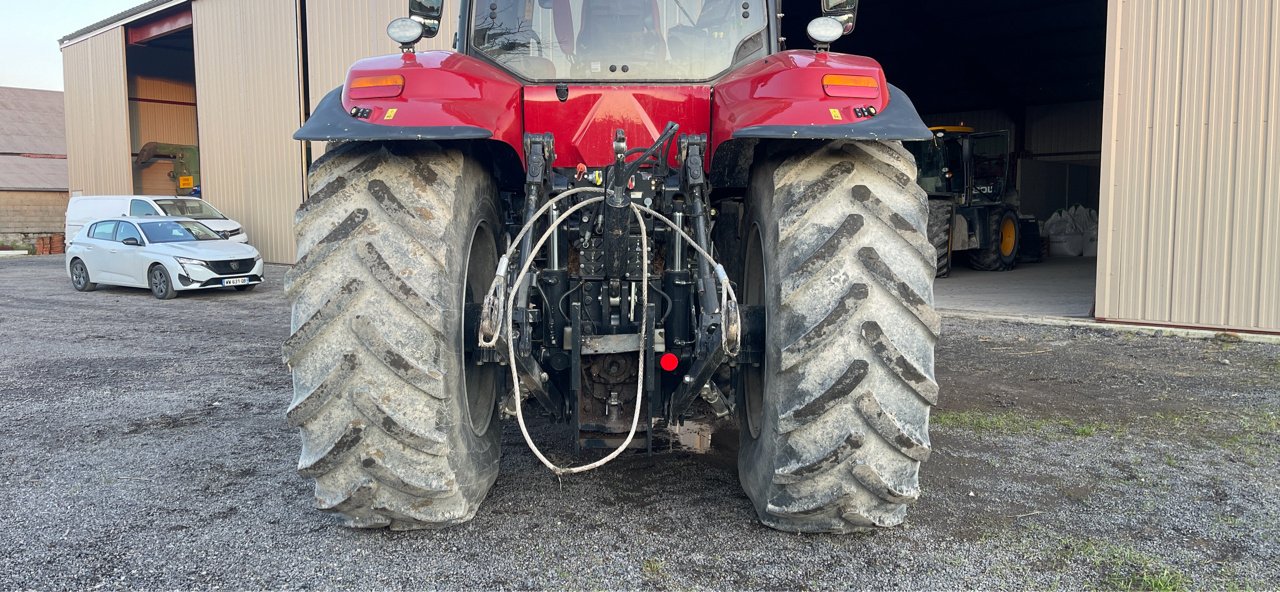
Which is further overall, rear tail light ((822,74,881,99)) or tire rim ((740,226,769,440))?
tire rim ((740,226,769,440))

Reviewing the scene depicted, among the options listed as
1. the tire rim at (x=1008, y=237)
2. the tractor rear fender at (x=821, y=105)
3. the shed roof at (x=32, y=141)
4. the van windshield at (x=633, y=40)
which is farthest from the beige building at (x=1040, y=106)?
the shed roof at (x=32, y=141)

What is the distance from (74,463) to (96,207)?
17.4 metres

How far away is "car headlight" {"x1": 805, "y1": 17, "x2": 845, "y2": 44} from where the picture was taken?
3246 mm

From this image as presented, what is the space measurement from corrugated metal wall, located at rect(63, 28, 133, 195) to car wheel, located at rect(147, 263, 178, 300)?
1137cm

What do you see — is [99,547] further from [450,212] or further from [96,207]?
[96,207]

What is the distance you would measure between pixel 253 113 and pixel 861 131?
60.4ft

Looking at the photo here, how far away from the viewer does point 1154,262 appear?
862 centimetres

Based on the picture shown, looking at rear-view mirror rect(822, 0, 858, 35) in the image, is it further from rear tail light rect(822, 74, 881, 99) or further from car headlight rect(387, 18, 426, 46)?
car headlight rect(387, 18, 426, 46)

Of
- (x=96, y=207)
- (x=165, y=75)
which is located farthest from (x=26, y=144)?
(x=96, y=207)

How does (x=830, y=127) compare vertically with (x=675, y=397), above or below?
above

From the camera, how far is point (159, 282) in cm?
1341

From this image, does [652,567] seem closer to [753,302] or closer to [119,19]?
[753,302]

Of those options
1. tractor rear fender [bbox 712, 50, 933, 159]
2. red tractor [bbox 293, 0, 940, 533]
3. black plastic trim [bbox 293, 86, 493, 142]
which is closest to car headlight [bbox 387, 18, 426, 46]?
red tractor [bbox 293, 0, 940, 533]

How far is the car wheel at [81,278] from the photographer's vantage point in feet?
48.6
